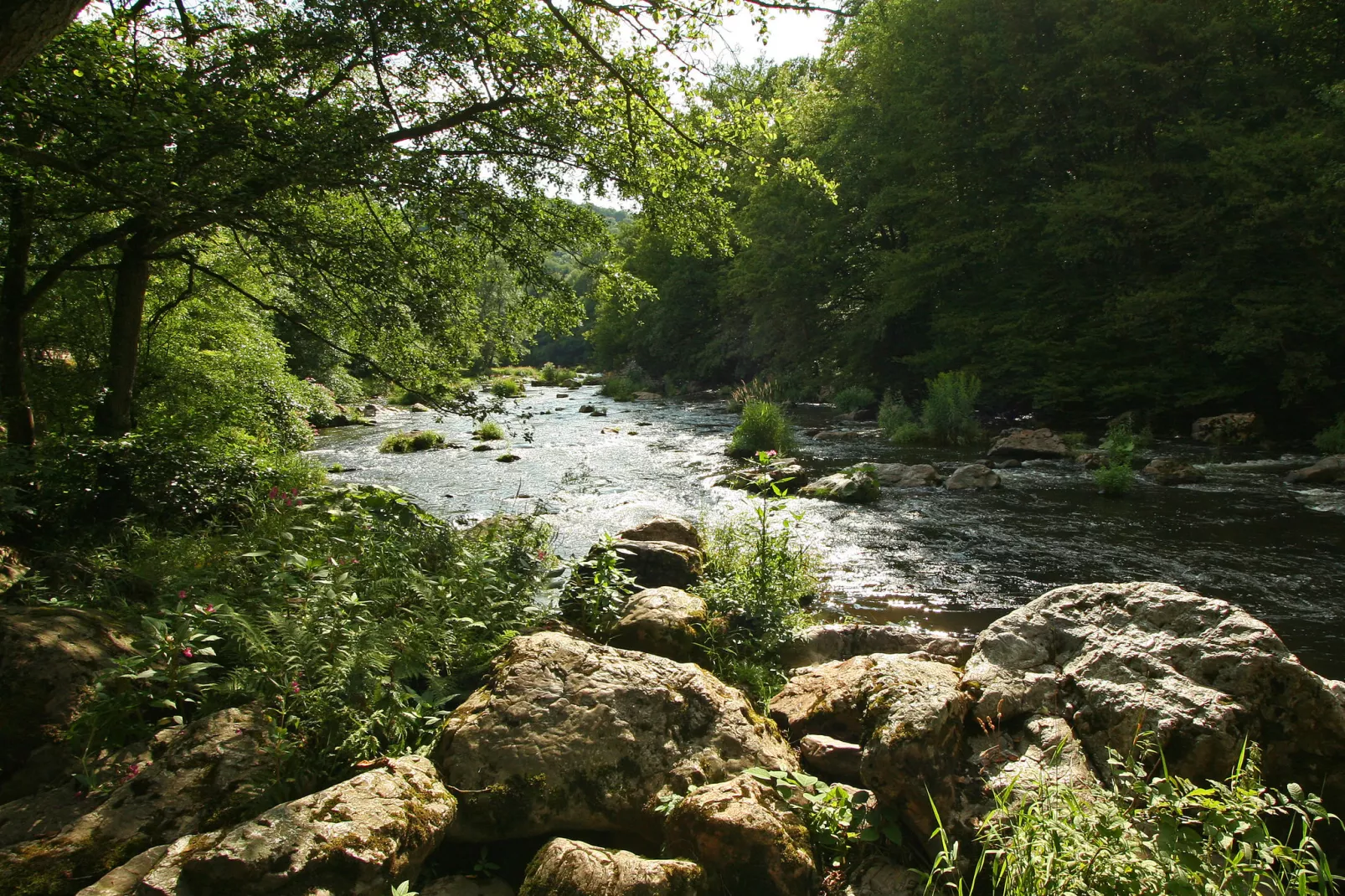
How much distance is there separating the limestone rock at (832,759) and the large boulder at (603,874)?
3.58ft

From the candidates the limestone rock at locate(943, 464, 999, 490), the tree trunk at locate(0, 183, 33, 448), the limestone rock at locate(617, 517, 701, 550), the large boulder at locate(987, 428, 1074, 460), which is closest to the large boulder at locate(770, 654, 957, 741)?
the limestone rock at locate(617, 517, 701, 550)

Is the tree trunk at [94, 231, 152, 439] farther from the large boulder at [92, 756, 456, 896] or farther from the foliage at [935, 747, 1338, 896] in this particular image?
the foliage at [935, 747, 1338, 896]

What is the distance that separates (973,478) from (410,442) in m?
12.8

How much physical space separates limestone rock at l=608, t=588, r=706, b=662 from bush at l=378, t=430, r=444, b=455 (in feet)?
43.4

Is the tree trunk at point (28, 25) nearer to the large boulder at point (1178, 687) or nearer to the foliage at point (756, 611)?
the foliage at point (756, 611)

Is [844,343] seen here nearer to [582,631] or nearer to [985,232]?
[985,232]

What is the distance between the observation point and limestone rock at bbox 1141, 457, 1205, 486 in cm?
1220

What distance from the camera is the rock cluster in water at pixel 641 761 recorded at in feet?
8.27

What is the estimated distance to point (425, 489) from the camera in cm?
1248

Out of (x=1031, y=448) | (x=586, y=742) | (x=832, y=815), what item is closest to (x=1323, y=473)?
(x=1031, y=448)

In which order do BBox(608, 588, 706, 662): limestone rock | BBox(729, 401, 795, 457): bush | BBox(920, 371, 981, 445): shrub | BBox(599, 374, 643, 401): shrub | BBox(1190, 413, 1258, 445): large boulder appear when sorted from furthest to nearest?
BBox(599, 374, 643, 401): shrub, BBox(920, 371, 981, 445): shrub, BBox(729, 401, 795, 457): bush, BBox(1190, 413, 1258, 445): large boulder, BBox(608, 588, 706, 662): limestone rock

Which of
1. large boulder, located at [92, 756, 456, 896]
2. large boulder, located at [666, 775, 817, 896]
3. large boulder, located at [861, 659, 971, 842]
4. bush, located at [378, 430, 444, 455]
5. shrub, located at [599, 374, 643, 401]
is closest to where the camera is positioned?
large boulder, located at [92, 756, 456, 896]

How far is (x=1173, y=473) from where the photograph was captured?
1230 cm

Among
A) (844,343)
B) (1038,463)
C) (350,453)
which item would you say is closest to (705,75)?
(1038,463)
